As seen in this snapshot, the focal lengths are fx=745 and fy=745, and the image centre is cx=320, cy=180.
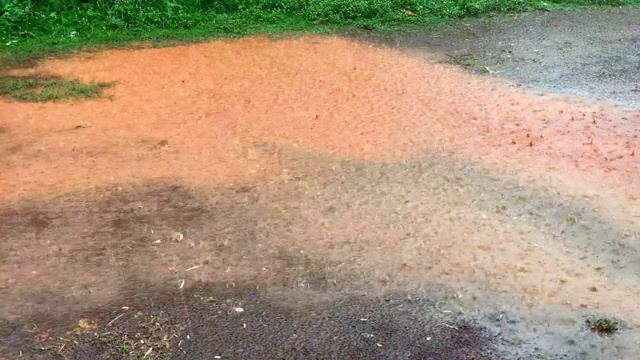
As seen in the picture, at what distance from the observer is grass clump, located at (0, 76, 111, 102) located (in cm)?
564

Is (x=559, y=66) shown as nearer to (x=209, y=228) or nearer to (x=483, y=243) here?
(x=483, y=243)

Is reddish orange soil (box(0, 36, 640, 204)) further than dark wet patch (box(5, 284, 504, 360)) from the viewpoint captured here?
Yes

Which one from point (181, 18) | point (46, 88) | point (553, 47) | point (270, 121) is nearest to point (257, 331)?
point (270, 121)

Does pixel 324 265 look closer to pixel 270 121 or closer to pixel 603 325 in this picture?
pixel 603 325

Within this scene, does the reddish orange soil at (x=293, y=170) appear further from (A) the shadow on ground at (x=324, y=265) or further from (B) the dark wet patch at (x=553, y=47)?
(B) the dark wet patch at (x=553, y=47)

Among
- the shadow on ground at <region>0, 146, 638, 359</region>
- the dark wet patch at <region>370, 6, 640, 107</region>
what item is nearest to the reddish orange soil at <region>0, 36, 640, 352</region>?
the shadow on ground at <region>0, 146, 638, 359</region>

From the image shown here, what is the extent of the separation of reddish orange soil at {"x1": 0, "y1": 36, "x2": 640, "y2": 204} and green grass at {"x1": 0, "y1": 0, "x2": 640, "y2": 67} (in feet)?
1.67

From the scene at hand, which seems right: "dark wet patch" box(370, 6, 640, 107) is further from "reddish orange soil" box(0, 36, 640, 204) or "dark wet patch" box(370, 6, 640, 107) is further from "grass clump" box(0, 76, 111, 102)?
"grass clump" box(0, 76, 111, 102)

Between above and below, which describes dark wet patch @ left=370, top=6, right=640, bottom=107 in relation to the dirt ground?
above

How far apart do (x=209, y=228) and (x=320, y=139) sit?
1359 mm

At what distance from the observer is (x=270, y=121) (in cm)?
538

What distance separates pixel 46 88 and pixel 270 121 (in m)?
1.85

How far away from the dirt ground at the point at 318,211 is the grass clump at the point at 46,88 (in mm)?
155

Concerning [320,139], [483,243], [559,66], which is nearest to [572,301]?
[483,243]
